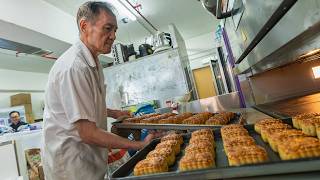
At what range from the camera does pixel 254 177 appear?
2.23ft

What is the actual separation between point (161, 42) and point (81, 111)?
12.7 feet

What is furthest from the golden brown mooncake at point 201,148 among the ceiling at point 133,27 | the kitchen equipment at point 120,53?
the kitchen equipment at point 120,53

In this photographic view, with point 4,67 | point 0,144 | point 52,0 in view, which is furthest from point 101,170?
point 4,67

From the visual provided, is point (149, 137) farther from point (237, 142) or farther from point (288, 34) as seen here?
point (288, 34)

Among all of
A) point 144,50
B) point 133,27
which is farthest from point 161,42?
point 133,27

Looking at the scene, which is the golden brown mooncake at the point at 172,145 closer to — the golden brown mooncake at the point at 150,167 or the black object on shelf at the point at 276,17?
the golden brown mooncake at the point at 150,167

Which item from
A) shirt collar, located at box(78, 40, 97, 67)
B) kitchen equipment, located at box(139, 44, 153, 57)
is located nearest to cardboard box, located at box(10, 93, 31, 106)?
kitchen equipment, located at box(139, 44, 153, 57)

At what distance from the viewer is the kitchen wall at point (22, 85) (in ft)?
23.6

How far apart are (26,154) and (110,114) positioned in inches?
51.0

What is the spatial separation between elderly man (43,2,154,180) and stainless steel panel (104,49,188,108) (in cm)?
323

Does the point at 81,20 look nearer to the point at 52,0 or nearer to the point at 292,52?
the point at 292,52

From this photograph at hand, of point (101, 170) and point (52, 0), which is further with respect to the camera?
point (52, 0)

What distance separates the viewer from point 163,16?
19.2 ft

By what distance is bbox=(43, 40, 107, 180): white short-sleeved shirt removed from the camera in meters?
1.30
